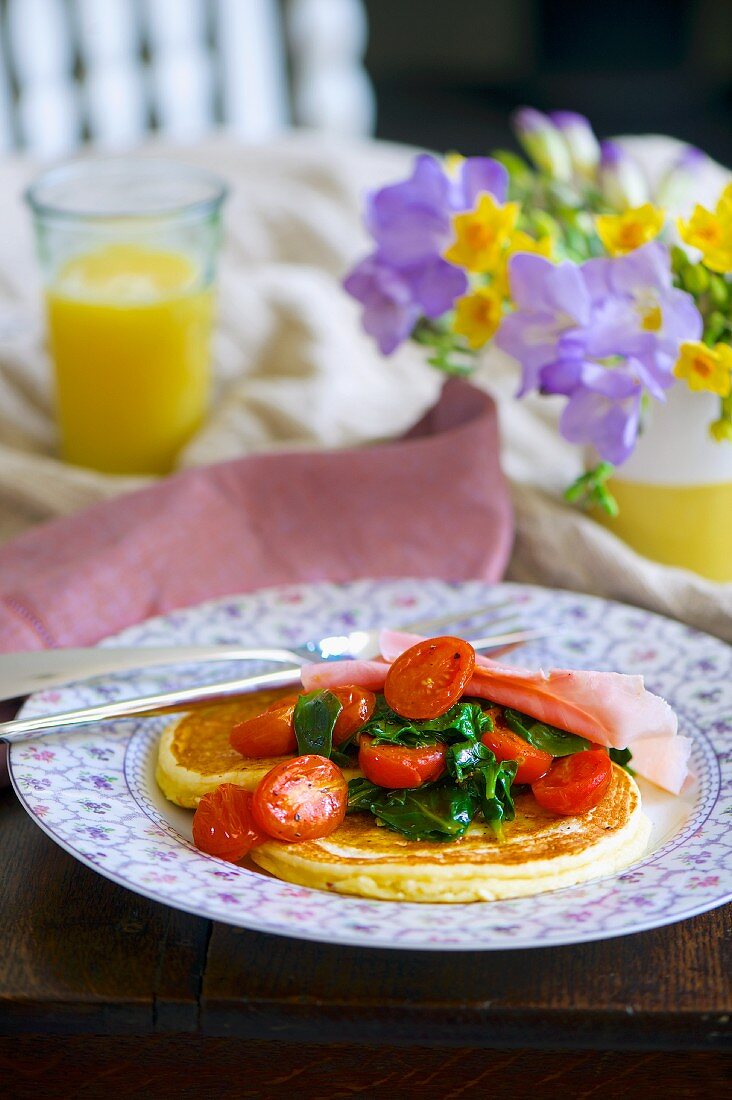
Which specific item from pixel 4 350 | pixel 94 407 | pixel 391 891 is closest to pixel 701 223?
pixel 391 891

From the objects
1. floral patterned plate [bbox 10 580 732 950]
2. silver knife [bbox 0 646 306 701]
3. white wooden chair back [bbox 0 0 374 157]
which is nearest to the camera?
floral patterned plate [bbox 10 580 732 950]

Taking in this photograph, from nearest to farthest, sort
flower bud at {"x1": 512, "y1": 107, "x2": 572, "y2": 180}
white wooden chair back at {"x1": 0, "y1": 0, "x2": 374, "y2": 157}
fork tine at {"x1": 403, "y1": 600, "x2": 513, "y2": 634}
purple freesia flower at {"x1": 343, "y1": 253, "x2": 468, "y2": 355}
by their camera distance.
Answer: fork tine at {"x1": 403, "y1": 600, "x2": 513, "y2": 634} → purple freesia flower at {"x1": 343, "y1": 253, "x2": 468, "y2": 355} → flower bud at {"x1": 512, "y1": 107, "x2": 572, "y2": 180} → white wooden chair back at {"x1": 0, "y1": 0, "x2": 374, "y2": 157}

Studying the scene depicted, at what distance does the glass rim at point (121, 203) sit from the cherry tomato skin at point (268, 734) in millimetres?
1125

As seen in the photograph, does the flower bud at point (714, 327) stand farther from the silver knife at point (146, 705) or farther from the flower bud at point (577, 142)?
the silver knife at point (146, 705)

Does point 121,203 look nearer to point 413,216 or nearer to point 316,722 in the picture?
point 413,216

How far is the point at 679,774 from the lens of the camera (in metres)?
1.29

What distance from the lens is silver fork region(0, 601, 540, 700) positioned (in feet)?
4.66

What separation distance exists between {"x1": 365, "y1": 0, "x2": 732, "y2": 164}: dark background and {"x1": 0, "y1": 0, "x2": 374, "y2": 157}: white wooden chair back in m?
0.57

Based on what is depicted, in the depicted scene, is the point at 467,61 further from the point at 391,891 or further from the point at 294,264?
the point at 391,891

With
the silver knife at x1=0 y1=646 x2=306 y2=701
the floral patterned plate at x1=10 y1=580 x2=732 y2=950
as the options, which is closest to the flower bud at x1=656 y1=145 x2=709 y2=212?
the floral patterned plate at x1=10 y1=580 x2=732 y2=950

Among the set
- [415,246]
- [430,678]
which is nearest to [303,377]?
[415,246]

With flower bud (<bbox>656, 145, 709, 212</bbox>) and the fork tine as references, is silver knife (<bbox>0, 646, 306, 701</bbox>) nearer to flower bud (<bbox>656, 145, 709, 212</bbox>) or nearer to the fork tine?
the fork tine

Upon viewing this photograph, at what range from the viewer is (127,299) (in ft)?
7.22

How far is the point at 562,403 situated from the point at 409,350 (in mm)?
386
